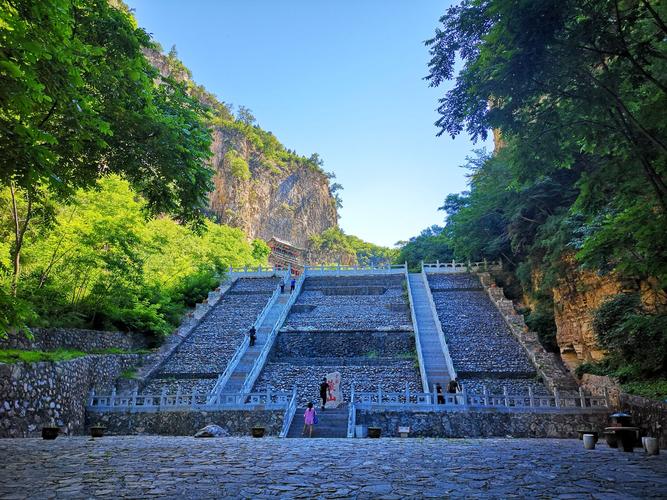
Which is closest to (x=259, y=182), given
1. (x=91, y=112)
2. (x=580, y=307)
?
(x=580, y=307)

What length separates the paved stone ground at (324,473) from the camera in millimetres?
4457

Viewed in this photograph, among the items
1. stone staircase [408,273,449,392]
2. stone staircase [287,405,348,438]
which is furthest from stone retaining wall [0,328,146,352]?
stone staircase [408,273,449,392]

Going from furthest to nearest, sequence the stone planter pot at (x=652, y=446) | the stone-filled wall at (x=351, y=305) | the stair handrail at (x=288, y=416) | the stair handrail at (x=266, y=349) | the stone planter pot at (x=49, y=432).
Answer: the stone-filled wall at (x=351, y=305)
the stair handrail at (x=266, y=349)
the stair handrail at (x=288, y=416)
the stone planter pot at (x=49, y=432)
the stone planter pot at (x=652, y=446)

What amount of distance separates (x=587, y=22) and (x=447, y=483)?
21.1 ft

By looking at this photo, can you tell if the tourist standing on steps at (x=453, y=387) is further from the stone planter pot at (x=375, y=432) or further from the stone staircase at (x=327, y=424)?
the stone planter pot at (x=375, y=432)

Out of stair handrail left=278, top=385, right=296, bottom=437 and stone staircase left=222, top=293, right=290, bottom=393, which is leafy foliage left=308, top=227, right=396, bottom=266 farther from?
stair handrail left=278, top=385, right=296, bottom=437

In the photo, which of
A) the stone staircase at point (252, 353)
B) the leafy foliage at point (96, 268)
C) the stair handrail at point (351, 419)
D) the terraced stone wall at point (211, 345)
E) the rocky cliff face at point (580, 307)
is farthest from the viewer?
the terraced stone wall at point (211, 345)

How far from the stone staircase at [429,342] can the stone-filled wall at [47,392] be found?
36.9 ft

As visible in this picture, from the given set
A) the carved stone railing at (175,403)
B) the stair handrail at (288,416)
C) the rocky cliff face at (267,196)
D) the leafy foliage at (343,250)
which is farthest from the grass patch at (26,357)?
the leafy foliage at (343,250)

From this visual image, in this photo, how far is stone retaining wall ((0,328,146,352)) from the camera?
565 inches

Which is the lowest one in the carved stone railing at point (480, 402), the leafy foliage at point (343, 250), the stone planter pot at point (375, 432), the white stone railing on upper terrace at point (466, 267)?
the stone planter pot at point (375, 432)

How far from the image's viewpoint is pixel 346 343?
74.2 feet

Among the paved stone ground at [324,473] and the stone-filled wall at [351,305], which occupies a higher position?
the stone-filled wall at [351,305]

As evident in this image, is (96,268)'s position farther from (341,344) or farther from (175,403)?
(341,344)
